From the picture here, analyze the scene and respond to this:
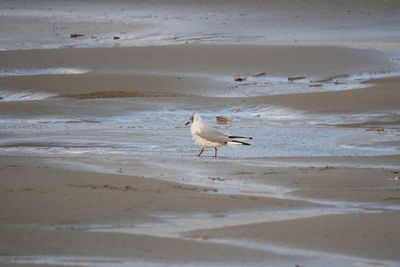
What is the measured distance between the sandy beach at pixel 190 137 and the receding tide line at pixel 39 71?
0.13ft

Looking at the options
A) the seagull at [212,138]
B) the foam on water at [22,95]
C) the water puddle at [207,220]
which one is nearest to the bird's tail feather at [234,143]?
the seagull at [212,138]

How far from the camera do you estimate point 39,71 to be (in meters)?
18.2

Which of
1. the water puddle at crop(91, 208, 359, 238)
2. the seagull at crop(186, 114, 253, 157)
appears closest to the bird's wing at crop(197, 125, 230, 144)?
the seagull at crop(186, 114, 253, 157)

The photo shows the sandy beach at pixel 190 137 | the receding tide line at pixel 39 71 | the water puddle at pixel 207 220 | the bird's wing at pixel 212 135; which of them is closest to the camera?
the sandy beach at pixel 190 137

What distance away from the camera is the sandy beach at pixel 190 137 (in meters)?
7.54

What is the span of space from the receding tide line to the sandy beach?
0.13ft

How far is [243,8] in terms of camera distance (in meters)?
25.9

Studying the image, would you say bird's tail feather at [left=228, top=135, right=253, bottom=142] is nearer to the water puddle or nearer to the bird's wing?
the bird's wing

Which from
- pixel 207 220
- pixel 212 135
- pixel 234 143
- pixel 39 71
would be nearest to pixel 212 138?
pixel 212 135

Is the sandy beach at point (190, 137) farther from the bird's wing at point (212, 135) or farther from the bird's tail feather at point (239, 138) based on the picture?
the bird's wing at point (212, 135)

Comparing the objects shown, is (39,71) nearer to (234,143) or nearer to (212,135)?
(212,135)

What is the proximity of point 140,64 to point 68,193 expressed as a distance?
980cm

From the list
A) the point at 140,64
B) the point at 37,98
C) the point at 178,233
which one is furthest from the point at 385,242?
the point at 140,64

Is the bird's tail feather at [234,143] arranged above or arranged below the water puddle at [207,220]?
above
